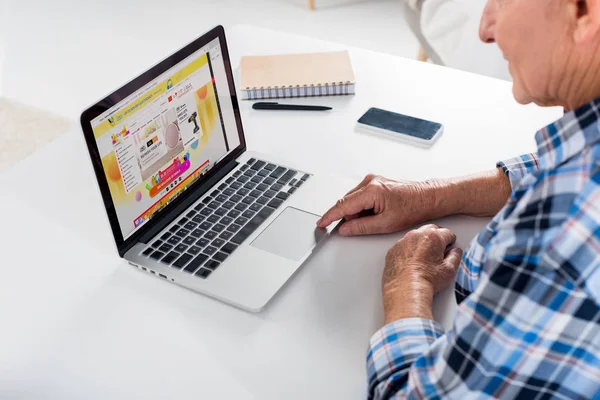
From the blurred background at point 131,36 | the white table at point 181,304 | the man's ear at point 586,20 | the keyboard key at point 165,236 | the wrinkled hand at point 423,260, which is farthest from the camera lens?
the blurred background at point 131,36

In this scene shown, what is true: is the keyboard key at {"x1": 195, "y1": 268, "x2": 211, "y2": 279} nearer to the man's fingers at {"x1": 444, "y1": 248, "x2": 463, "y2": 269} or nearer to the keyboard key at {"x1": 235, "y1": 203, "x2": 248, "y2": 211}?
the keyboard key at {"x1": 235, "y1": 203, "x2": 248, "y2": 211}

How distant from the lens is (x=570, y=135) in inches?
26.7

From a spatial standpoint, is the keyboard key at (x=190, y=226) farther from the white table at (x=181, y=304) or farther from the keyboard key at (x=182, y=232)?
the white table at (x=181, y=304)

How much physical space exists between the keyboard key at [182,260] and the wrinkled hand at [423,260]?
31cm

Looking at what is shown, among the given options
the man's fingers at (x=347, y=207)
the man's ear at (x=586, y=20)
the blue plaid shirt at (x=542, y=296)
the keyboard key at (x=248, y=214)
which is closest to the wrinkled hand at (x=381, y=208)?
the man's fingers at (x=347, y=207)

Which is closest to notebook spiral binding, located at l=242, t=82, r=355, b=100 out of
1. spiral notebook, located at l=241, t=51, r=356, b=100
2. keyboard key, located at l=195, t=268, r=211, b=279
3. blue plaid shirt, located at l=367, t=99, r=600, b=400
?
spiral notebook, located at l=241, t=51, r=356, b=100

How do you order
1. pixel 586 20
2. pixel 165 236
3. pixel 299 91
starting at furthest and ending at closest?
1. pixel 299 91
2. pixel 165 236
3. pixel 586 20

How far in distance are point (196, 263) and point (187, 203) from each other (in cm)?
15

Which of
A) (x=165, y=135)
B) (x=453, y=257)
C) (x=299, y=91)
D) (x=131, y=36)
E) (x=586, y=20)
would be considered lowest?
(x=131, y=36)

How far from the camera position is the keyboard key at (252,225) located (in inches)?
42.8

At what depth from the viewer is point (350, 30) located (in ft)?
11.7

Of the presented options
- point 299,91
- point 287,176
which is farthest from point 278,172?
point 299,91

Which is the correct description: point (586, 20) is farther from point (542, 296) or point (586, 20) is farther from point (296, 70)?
point (296, 70)

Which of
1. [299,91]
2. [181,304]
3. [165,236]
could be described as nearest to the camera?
[181,304]
